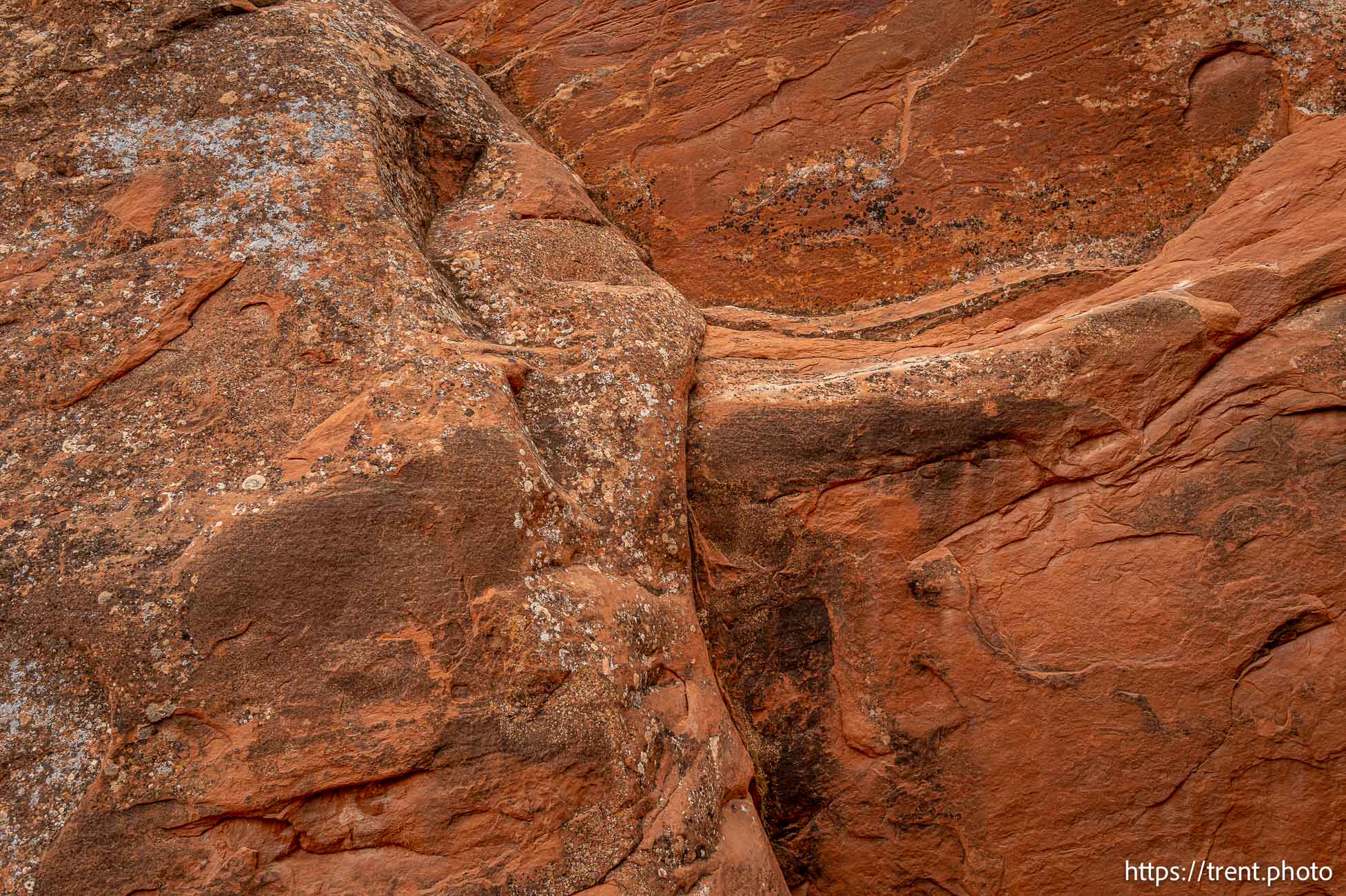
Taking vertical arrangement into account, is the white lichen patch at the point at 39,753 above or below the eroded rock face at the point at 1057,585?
above

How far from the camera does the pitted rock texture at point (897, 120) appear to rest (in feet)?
17.4

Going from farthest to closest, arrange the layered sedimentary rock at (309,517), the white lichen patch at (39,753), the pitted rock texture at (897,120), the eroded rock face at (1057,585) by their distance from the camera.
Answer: the pitted rock texture at (897,120)
the eroded rock face at (1057,585)
the layered sedimentary rock at (309,517)
the white lichen patch at (39,753)

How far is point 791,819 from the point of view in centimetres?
429

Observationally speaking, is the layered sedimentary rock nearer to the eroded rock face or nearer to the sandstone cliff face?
the sandstone cliff face

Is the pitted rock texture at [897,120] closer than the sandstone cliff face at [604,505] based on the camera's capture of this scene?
No

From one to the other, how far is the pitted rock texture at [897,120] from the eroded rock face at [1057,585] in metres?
0.93

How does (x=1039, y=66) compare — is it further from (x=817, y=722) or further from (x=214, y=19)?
(x=214, y=19)

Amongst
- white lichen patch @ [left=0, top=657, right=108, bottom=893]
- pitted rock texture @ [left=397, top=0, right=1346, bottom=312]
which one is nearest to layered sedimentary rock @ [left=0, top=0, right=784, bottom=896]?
white lichen patch @ [left=0, top=657, right=108, bottom=893]

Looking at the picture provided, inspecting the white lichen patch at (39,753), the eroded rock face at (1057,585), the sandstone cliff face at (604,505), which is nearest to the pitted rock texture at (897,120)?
the sandstone cliff face at (604,505)

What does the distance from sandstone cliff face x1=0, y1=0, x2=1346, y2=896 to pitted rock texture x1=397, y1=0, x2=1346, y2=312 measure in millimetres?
54

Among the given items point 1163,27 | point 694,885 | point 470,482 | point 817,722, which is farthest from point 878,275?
point 694,885

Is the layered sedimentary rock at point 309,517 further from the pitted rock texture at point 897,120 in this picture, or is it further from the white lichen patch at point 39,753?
the pitted rock texture at point 897,120

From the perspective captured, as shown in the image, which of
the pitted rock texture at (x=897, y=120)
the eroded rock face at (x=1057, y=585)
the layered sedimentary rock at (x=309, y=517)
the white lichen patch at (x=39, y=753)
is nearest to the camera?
the white lichen patch at (x=39, y=753)

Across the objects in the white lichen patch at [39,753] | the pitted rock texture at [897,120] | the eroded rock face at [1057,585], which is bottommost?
the eroded rock face at [1057,585]
